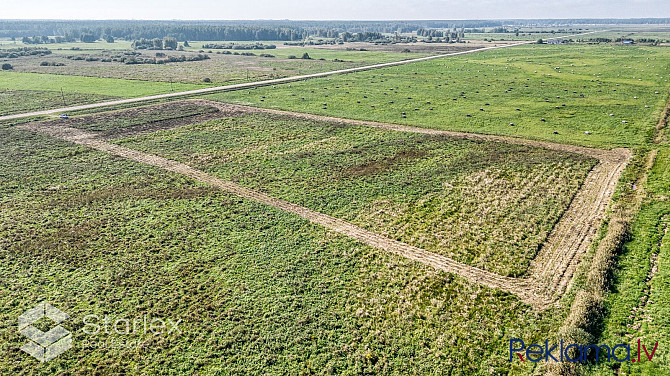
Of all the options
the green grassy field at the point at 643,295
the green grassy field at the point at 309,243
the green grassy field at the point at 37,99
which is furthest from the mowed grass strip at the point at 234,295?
the green grassy field at the point at 37,99

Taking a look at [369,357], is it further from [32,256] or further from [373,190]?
[32,256]

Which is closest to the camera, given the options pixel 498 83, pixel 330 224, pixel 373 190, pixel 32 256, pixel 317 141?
pixel 32 256

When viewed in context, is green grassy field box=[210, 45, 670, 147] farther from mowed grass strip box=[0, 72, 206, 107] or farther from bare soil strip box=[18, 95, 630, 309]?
mowed grass strip box=[0, 72, 206, 107]

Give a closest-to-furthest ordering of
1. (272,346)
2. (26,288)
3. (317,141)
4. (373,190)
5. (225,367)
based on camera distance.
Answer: (225,367) < (272,346) < (26,288) < (373,190) < (317,141)

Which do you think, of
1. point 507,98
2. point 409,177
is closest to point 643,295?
point 409,177

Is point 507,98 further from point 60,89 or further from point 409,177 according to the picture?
point 60,89

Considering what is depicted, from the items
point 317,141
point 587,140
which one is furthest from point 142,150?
point 587,140

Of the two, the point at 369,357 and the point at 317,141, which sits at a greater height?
the point at 317,141
